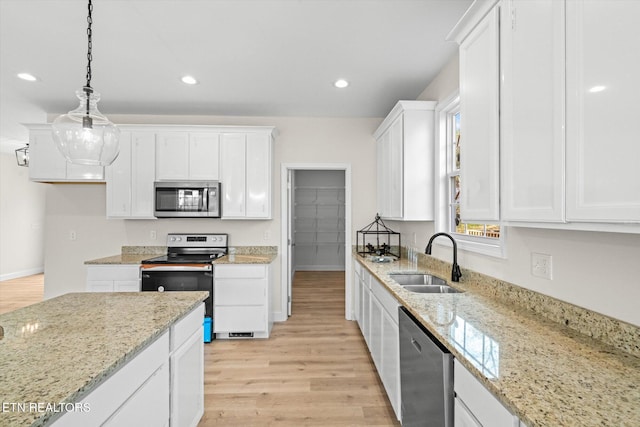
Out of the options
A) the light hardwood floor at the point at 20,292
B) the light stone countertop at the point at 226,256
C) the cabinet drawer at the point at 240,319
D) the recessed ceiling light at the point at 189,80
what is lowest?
the light hardwood floor at the point at 20,292

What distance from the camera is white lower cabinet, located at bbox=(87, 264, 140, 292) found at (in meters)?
3.45

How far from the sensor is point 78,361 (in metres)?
1.05

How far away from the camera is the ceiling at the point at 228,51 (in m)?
2.03

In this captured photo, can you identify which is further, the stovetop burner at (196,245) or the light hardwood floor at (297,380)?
the stovetop burner at (196,245)

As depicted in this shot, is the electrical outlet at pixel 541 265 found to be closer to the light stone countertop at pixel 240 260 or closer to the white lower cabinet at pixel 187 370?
the white lower cabinet at pixel 187 370

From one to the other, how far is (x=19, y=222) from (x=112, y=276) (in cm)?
542

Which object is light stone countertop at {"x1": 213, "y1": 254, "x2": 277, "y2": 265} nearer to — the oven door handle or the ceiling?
the oven door handle

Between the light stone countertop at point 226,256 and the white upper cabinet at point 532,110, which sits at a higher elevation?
the white upper cabinet at point 532,110

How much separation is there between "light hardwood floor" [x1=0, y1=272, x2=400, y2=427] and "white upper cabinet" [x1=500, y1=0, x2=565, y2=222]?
68.2 inches

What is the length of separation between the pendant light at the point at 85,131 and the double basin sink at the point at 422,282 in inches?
86.8

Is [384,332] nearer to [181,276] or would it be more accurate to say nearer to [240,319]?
[240,319]

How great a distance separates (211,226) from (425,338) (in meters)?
3.26

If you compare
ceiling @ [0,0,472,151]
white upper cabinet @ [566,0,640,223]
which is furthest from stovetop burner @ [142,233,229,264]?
white upper cabinet @ [566,0,640,223]

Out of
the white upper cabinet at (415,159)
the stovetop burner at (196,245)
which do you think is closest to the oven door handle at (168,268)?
the stovetop burner at (196,245)
